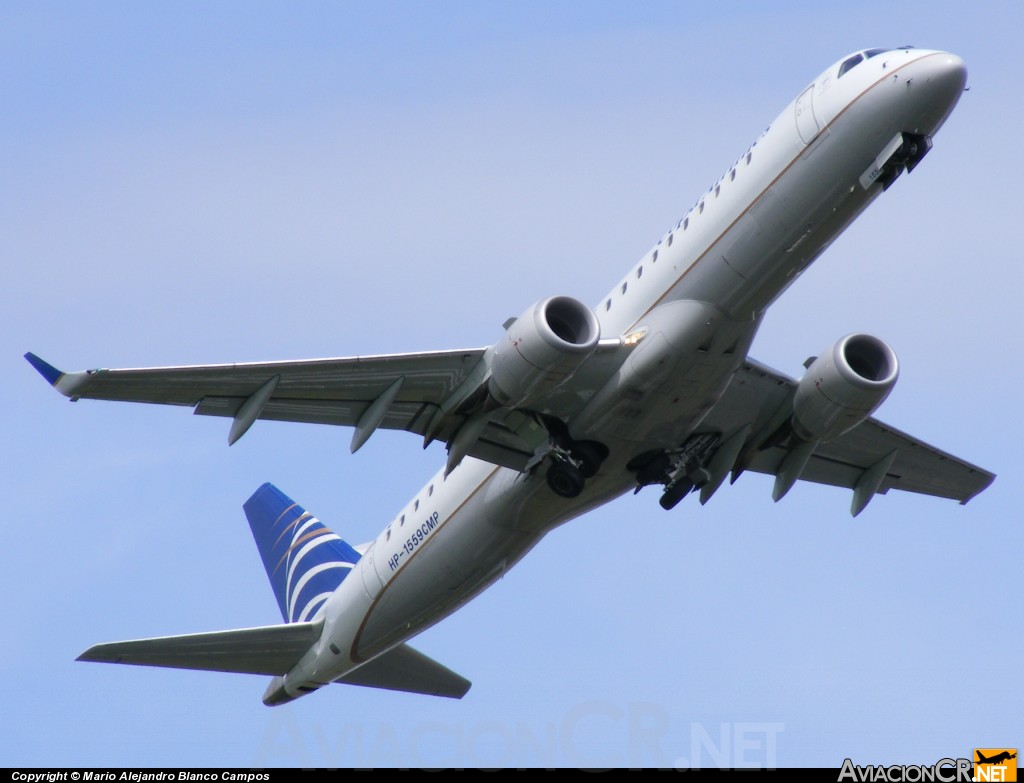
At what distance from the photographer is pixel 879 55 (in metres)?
25.9

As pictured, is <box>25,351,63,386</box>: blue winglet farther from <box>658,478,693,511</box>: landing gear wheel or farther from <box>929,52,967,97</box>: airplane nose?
<box>929,52,967,97</box>: airplane nose

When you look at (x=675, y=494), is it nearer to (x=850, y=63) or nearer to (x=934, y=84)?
(x=850, y=63)

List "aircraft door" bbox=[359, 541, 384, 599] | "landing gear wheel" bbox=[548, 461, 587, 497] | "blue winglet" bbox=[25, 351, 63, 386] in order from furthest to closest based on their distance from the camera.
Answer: "aircraft door" bbox=[359, 541, 384, 599]
"landing gear wheel" bbox=[548, 461, 587, 497]
"blue winglet" bbox=[25, 351, 63, 386]

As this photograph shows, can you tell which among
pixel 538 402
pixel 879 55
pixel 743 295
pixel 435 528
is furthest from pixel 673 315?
pixel 435 528

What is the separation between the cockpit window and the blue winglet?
13499 millimetres

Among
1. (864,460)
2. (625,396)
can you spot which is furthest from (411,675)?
(864,460)

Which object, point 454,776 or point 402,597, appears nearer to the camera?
point 454,776

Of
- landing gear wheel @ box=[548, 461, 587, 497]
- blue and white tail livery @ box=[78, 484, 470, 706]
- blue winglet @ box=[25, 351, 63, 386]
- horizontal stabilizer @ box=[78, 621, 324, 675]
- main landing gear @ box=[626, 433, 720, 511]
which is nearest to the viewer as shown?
blue winglet @ box=[25, 351, 63, 386]

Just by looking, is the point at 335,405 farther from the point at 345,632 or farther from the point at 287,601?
the point at 287,601

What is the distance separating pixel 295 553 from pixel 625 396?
12577mm

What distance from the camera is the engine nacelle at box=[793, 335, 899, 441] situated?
94.0 ft

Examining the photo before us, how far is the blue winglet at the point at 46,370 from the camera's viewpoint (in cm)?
2394

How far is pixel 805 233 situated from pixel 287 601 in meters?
16.6

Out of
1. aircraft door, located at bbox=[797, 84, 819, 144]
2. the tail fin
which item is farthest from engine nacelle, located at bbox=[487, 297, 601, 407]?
the tail fin
